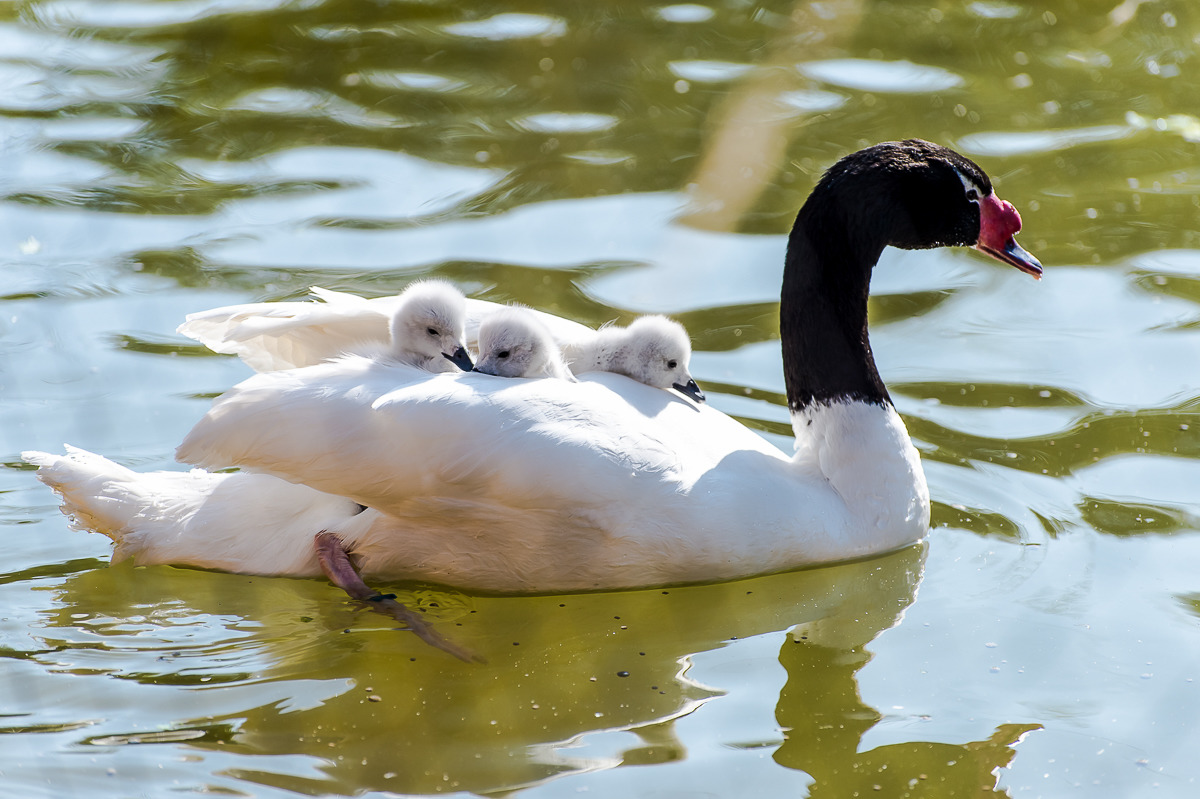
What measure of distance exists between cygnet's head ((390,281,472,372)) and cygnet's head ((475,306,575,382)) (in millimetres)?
103

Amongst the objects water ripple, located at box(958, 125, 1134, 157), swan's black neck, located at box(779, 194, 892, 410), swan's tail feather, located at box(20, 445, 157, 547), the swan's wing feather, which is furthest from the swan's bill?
water ripple, located at box(958, 125, 1134, 157)

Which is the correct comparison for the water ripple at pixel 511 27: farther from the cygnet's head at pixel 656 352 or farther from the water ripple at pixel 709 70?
the cygnet's head at pixel 656 352

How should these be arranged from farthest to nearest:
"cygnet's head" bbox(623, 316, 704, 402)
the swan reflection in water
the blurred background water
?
"cygnet's head" bbox(623, 316, 704, 402) → the blurred background water → the swan reflection in water

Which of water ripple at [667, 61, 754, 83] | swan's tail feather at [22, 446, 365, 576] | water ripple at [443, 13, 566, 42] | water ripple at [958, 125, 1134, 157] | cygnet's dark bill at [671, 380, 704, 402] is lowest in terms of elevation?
swan's tail feather at [22, 446, 365, 576]

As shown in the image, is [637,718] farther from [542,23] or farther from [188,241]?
[542,23]

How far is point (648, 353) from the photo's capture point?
492cm

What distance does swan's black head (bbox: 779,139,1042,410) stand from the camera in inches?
198

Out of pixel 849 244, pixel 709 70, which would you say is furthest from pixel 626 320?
pixel 709 70

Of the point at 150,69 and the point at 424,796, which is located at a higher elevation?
the point at 150,69

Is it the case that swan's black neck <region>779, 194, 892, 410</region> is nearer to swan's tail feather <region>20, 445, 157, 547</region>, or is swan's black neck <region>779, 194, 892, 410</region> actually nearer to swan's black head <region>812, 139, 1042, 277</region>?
swan's black head <region>812, 139, 1042, 277</region>

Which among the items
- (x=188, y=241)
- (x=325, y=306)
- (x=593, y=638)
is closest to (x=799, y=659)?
(x=593, y=638)

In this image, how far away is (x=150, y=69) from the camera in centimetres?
→ 934

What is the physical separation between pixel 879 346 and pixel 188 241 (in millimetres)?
3334

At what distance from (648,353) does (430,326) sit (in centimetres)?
72
